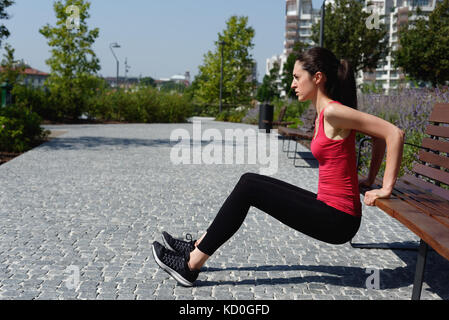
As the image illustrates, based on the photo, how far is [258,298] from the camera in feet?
10.0

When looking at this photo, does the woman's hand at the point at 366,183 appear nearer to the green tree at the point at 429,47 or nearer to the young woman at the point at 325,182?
the young woman at the point at 325,182

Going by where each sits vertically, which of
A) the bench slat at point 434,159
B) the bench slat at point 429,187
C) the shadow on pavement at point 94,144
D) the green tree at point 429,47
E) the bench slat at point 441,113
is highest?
the green tree at point 429,47

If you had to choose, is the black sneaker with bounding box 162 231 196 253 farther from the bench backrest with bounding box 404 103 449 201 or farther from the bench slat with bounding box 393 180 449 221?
the bench backrest with bounding box 404 103 449 201

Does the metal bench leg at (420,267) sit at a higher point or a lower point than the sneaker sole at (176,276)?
higher

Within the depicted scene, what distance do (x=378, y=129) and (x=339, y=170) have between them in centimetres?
36

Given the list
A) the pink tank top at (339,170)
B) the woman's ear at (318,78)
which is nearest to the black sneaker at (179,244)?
the pink tank top at (339,170)

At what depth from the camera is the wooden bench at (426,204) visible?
2474mm

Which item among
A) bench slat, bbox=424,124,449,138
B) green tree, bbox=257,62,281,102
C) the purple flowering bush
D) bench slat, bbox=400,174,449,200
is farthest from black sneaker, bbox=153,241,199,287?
green tree, bbox=257,62,281,102

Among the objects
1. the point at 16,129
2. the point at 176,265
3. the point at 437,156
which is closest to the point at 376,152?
the point at 437,156

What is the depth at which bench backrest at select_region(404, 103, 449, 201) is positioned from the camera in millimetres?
3604

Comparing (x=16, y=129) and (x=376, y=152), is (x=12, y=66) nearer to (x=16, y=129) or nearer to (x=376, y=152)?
(x=16, y=129)

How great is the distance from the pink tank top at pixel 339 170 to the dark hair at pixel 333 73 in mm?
171

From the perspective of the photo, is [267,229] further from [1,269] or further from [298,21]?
[298,21]

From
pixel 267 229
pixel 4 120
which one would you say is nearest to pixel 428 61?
pixel 4 120
